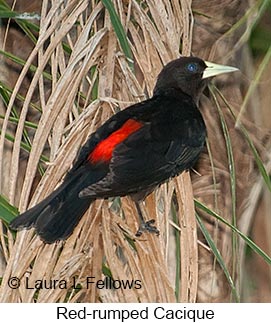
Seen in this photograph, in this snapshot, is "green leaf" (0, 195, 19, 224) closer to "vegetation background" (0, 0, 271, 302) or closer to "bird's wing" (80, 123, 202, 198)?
"vegetation background" (0, 0, 271, 302)

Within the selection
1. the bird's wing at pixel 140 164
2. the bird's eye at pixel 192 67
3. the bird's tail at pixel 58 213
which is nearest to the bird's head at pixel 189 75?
the bird's eye at pixel 192 67

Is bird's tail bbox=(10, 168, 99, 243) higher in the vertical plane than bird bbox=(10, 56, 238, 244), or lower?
lower

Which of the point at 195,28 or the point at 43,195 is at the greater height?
the point at 195,28

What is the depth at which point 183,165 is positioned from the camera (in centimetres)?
184

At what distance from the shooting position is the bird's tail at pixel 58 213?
5.36ft

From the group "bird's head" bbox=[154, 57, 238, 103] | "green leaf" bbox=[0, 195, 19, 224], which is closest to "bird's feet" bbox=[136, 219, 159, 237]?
"green leaf" bbox=[0, 195, 19, 224]

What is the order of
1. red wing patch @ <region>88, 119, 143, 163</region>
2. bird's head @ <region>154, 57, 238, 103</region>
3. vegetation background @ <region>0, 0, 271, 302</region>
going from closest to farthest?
vegetation background @ <region>0, 0, 271, 302</region>
red wing patch @ <region>88, 119, 143, 163</region>
bird's head @ <region>154, 57, 238, 103</region>

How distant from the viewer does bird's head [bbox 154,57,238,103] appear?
2027mm

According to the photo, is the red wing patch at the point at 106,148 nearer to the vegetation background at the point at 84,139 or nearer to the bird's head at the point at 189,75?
the vegetation background at the point at 84,139

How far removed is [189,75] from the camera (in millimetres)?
2086

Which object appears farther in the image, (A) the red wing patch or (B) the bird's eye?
(B) the bird's eye

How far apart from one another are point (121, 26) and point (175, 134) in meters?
0.26
